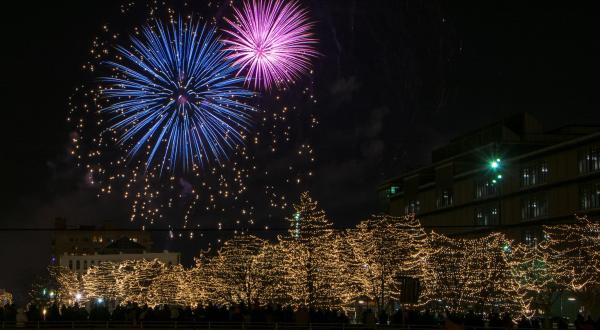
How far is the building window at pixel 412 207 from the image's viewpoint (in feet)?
363

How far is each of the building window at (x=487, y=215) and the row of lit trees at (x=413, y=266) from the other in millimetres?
17439

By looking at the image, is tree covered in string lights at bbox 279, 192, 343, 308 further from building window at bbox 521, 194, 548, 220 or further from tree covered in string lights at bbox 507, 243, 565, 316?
building window at bbox 521, 194, 548, 220

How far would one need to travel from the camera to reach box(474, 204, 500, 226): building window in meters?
90.0

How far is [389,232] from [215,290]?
76.0 ft

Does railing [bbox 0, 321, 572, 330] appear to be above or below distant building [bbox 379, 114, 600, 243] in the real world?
below

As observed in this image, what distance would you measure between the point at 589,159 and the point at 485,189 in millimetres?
20130

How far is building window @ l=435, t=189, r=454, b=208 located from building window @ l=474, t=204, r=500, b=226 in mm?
6753

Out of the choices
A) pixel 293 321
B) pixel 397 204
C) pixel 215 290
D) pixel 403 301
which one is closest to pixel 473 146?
pixel 397 204

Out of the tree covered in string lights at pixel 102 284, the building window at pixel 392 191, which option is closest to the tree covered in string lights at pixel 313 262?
the building window at pixel 392 191

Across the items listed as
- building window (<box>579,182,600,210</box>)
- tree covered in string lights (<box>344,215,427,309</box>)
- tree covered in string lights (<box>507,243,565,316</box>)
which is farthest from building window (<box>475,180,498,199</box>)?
tree covered in string lights (<box>344,215,427,309</box>)

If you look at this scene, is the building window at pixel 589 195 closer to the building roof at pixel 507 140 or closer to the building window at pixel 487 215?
the building roof at pixel 507 140

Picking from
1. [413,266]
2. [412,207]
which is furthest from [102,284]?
[413,266]

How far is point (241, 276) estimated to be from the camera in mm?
77750

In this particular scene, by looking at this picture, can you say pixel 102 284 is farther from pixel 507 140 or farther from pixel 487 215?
pixel 507 140
